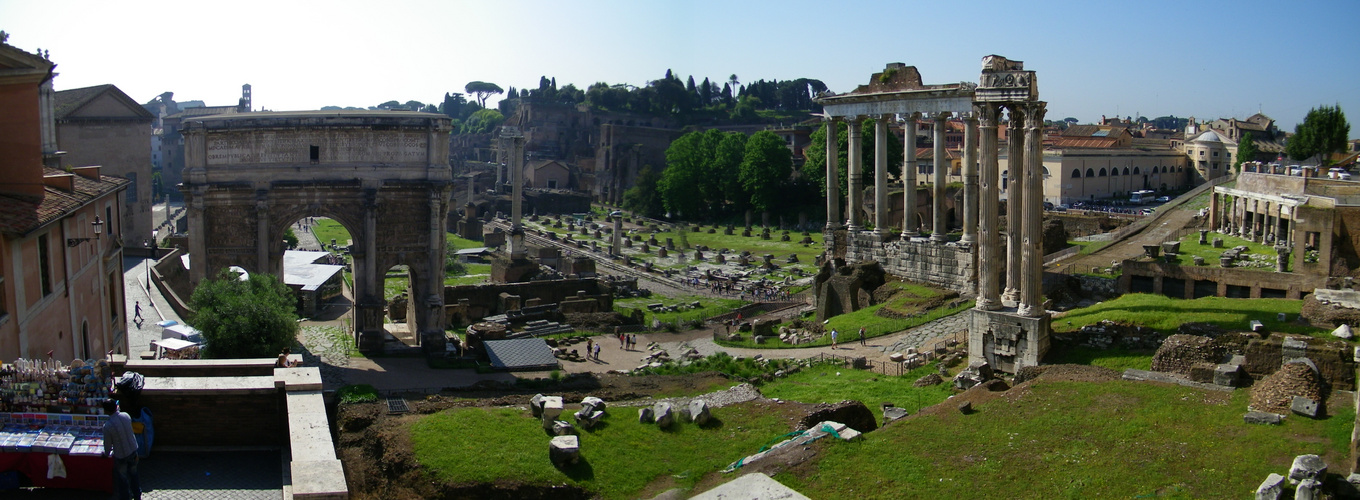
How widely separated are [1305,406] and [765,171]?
63.6 m

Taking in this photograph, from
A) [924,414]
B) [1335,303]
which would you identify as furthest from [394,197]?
[1335,303]

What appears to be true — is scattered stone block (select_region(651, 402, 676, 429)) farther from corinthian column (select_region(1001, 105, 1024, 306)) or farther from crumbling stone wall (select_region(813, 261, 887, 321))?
crumbling stone wall (select_region(813, 261, 887, 321))

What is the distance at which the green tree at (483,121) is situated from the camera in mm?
166875

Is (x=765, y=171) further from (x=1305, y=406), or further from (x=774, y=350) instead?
(x=1305, y=406)

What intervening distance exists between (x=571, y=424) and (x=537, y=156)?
374 ft

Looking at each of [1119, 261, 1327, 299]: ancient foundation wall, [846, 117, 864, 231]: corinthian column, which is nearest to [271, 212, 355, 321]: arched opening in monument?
[846, 117, 864, 231]: corinthian column

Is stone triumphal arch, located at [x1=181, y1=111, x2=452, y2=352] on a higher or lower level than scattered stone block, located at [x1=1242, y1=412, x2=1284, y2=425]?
higher

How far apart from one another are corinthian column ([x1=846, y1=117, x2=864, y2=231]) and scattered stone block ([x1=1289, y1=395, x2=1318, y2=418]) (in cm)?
2182

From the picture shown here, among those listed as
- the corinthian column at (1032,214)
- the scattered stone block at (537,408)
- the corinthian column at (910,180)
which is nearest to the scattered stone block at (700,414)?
the scattered stone block at (537,408)

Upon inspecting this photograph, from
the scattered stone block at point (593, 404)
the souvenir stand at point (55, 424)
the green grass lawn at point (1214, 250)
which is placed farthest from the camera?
the green grass lawn at point (1214, 250)

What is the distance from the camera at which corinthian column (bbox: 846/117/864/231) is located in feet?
120

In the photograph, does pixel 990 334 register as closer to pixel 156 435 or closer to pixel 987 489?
pixel 987 489

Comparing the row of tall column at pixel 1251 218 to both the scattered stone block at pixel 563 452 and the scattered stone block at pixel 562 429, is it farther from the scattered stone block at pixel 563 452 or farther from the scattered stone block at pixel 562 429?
the scattered stone block at pixel 563 452

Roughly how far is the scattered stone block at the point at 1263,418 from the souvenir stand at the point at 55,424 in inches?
562
